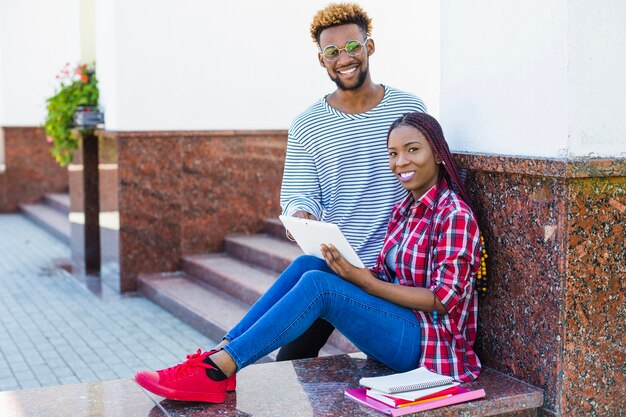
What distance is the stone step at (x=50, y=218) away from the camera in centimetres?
1060

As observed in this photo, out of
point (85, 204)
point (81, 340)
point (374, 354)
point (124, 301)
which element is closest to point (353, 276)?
point (374, 354)

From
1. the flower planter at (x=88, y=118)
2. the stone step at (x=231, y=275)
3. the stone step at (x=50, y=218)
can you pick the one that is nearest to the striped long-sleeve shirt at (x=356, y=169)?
the stone step at (x=231, y=275)

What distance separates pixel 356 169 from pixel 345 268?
21.6 inches

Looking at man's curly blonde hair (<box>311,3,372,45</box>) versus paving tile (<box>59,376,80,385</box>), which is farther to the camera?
paving tile (<box>59,376,80,385</box>)

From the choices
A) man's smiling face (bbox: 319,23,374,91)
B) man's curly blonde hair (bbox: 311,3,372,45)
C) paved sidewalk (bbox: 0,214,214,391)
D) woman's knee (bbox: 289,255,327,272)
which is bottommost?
paved sidewalk (bbox: 0,214,214,391)

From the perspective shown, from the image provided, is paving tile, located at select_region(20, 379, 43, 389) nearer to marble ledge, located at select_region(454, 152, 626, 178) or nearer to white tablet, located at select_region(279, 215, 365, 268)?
white tablet, located at select_region(279, 215, 365, 268)

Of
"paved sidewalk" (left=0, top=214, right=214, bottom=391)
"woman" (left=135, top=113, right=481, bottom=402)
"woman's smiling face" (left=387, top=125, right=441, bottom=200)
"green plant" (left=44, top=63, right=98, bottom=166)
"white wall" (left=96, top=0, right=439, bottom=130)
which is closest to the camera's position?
"woman" (left=135, top=113, right=481, bottom=402)

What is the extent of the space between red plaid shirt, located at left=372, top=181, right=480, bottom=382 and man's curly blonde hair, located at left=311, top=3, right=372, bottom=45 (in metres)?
0.79

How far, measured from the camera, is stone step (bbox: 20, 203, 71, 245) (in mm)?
10605

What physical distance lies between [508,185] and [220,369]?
1276 mm

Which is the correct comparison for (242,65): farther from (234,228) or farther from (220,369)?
(220,369)

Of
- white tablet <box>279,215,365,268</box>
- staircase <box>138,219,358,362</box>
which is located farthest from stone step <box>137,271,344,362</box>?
white tablet <box>279,215,365,268</box>

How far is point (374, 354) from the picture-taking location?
340 cm

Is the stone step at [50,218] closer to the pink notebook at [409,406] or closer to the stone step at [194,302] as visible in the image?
the stone step at [194,302]
